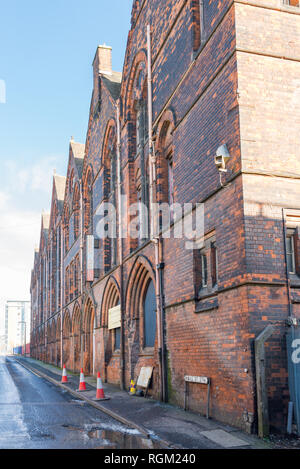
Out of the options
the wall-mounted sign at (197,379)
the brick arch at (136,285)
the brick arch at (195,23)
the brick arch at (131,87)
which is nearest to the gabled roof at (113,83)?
the brick arch at (131,87)

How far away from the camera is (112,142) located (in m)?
21.6

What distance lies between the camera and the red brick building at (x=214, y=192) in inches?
346

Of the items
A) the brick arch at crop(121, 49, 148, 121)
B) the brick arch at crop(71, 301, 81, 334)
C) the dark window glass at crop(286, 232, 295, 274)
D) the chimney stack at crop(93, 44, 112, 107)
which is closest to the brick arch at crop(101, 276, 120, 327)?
the brick arch at crop(121, 49, 148, 121)

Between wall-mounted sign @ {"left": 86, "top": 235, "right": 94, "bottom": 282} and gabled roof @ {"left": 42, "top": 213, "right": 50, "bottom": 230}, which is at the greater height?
gabled roof @ {"left": 42, "top": 213, "right": 50, "bottom": 230}

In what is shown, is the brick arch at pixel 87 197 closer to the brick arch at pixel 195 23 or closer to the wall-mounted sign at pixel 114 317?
the wall-mounted sign at pixel 114 317

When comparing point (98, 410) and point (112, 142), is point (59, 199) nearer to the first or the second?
point (112, 142)

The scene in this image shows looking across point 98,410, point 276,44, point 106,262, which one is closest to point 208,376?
point 98,410

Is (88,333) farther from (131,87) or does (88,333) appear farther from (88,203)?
(131,87)

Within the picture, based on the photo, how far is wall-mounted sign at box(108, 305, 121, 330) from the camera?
18078 millimetres

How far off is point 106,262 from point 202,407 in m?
11.3

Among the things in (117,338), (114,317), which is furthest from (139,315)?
(117,338)

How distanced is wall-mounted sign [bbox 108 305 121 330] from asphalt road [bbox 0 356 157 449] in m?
3.99

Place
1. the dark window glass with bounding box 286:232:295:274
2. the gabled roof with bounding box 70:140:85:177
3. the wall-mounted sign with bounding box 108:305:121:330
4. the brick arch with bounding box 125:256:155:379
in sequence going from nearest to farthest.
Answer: the dark window glass with bounding box 286:232:295:274
the brick arch with bounding box 125:256:155:379
the wall-mounted sign with bounding box 108:305:121:330
the gabled roof with bounding box 70:140:85:177

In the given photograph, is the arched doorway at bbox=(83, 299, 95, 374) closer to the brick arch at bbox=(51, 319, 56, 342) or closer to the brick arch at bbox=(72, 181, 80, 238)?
the brick arch at bbox=(72, 181, 80, 238)
